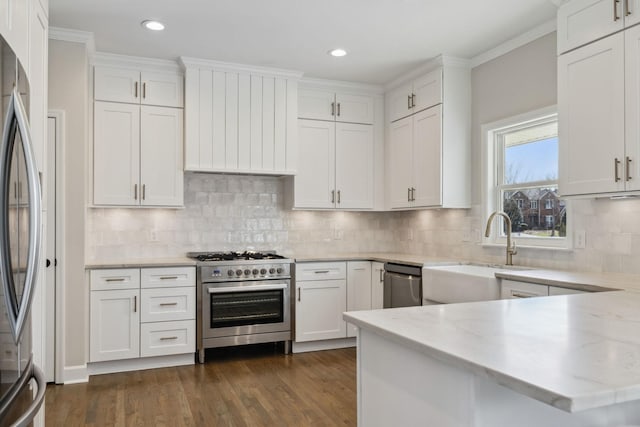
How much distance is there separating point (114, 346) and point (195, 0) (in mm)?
2698

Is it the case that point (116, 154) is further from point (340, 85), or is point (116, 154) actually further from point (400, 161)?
point (400, 161)

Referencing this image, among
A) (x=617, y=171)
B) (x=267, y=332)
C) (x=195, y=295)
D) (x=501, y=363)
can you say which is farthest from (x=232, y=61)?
(x=501, y=363)

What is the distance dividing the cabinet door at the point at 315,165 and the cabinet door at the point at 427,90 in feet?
2.94

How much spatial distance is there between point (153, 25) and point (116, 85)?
89cm

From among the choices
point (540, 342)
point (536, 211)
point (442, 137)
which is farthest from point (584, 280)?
point (442, 137)

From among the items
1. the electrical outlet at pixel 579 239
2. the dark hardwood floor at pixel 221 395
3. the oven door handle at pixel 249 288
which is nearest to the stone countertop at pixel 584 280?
the electrical outlet at pixel 579 239

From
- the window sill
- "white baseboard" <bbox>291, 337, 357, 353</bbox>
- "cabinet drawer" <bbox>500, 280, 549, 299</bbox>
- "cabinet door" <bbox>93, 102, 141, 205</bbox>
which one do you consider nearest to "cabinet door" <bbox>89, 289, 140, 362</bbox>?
"cabinet door" <bbox>93, 102, 141, 205</bbox>

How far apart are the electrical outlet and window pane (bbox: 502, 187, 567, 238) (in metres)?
0.17

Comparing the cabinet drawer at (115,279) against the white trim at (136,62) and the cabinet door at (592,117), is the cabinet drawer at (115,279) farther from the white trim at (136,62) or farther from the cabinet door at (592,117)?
the cabinet door at (592,117)

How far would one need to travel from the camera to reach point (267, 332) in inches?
176

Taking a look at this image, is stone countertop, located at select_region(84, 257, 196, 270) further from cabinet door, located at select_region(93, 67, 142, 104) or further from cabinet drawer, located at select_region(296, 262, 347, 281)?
cabinet door, located at select_region(93, 67, 142, 104)

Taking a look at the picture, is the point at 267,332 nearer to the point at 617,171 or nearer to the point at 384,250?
the point at 384,250

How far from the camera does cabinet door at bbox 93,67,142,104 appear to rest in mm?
4191

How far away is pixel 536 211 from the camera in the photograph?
385 centimetres
